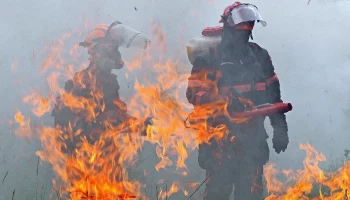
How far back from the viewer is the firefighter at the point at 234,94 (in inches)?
187

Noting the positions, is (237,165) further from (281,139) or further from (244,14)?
(244,14)

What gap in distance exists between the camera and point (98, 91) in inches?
219

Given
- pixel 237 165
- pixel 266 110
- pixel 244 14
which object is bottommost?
pixel 237 165

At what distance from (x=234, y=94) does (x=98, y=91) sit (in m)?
2.10

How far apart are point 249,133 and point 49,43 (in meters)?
6.71

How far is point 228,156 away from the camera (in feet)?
15.8

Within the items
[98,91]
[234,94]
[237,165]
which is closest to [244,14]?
[234,94]

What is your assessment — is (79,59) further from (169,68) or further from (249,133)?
(249,133)

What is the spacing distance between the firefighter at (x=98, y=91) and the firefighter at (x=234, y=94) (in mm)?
1375

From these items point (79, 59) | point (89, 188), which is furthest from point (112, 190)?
point (79, 59)

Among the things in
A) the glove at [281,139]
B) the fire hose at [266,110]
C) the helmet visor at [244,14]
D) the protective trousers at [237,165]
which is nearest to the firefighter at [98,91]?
the protective trousers at [237,165]

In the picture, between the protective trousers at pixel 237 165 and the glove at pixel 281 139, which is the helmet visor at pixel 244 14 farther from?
the glove at pixel 281 139

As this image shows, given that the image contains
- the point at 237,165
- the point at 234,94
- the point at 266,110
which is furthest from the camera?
the point at 237,165

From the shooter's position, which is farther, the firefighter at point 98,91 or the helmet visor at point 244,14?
the firefighter at point 98,91
